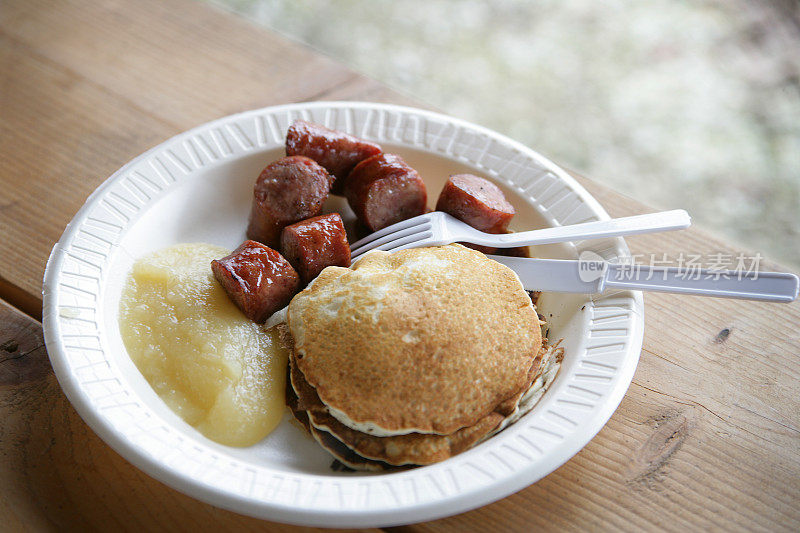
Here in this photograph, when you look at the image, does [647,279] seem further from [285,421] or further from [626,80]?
[626,80]

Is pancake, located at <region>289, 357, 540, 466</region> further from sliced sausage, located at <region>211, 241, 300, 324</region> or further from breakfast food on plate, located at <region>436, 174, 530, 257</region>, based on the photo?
breakfast food on plate, located at <region>436, 174, 530, 257</region>

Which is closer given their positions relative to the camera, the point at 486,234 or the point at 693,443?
the point at 693,443

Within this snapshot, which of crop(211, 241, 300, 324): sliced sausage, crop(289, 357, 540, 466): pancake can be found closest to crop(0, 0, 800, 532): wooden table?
crop(289, 357, 540, 466): pancake

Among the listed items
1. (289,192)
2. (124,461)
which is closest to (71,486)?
(124,461)

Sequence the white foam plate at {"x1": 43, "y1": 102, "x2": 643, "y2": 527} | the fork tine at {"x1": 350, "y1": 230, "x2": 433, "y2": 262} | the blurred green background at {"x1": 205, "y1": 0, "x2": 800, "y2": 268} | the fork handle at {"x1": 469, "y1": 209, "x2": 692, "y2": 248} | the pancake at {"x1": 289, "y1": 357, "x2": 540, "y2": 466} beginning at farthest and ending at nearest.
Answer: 1. the blurred green background at {"x1": 205, "y1": 0, "x2": 800, "y2": 268}
2. the fork tine at {"x1": 350, "y1": 230, "x2": 433, "y2": 262}
3. the fork handle at {"x1": 469, "y1": 209, "x2": 692, "y2": 248}
4. the pancake at {"x1": 289, "y1": 357, "x2": 540, "y2": 466}
5. the white foam plate at {"x1": 43, "y1": 102, "x2": 643, "y2": 527}

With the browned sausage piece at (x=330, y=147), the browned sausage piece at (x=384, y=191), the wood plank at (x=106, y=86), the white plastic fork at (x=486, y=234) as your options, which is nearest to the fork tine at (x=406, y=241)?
the white plastic fork at (x=486, y=234)

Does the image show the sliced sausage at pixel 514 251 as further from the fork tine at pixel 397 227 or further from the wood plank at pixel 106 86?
the wood plank at pixel 106 86
